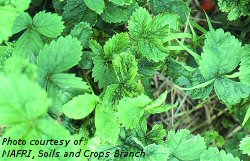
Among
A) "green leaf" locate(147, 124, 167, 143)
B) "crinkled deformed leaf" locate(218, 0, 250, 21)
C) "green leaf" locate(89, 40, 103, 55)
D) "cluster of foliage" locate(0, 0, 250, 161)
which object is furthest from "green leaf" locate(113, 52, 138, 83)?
"crinkled deformed leaf" locate(218, 0, 250, 21)

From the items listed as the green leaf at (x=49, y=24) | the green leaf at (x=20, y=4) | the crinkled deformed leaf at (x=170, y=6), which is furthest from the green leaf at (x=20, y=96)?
the crinkled deformed leaf at (x=170, y=6)

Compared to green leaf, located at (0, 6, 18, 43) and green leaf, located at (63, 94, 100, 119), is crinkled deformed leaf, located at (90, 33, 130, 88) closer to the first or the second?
green leaf, located at (63, 94, 100, 119)

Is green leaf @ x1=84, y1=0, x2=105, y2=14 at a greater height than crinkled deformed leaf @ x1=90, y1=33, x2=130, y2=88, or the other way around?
green leaf @ x1=84, y1=0, x2=105, y2=14

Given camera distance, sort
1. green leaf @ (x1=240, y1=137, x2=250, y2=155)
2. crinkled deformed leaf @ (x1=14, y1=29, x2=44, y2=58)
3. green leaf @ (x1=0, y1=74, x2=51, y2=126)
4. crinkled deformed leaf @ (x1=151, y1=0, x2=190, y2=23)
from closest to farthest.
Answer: green leaf @ (x1=0, y1=74, x2=51, y2=126)
crinkled deformed leaf @ (x1=14, y1=29, x2=44, y2=58)
green leaf @ (x1=240, y1=137, x2=250, y2=155)
crinkled deformed leaf @ (x1=151, y1=0, x2=190, y2=23)

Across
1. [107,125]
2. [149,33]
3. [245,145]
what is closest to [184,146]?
[245,145]

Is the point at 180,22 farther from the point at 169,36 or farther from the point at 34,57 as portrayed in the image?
the point at 34,57

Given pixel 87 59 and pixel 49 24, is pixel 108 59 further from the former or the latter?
pixel 49 24

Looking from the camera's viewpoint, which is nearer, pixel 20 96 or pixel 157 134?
pixel 20 96

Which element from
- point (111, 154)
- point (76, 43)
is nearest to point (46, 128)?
point (76, 43)
